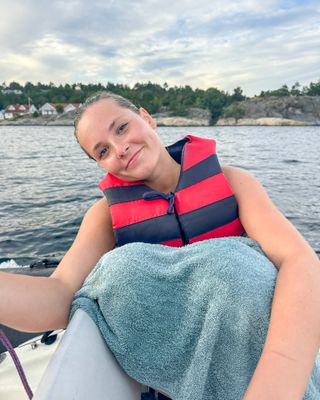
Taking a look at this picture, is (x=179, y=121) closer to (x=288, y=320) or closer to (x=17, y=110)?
(x=17, y=110)

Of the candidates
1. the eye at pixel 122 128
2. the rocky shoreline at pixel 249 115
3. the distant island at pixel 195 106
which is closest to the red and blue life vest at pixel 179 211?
the eye at pixel 122 128

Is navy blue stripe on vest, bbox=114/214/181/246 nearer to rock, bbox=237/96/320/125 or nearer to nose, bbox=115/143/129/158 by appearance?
nose, bbox=115/143/129/158

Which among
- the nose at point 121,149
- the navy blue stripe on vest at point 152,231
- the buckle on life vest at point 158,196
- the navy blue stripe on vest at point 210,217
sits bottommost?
the navy blue stripe on vest at point 152,231

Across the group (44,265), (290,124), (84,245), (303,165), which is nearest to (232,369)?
(84,245)

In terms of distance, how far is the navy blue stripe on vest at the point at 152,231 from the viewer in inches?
63.6

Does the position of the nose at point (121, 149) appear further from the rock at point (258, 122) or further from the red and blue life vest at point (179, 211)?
the rock at point (258, 122)

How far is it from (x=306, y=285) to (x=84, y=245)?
820 mm

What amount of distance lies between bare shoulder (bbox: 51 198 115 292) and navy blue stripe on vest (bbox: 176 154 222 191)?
37cm

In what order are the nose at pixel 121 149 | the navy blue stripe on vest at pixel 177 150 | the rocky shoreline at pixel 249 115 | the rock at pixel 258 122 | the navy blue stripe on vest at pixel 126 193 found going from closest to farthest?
1. the nose at pixel 121 149
2. the navy blue stripe on vest at pixel 126 193
3. the navy blue stripe on vest at pixel 177 150
4. the rock at pixel 258 122
5. the rocky shoreline at pixel 249 115

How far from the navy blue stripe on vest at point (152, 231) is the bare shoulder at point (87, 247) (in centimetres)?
7

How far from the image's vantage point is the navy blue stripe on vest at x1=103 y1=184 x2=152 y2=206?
1694mm

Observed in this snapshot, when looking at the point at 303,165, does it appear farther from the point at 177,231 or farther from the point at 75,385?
the point at 75,385

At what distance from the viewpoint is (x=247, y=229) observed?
1483mm

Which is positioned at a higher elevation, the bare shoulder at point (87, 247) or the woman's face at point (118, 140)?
the woman's face at point (118, 140)
